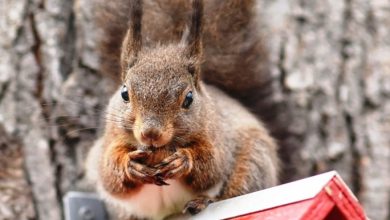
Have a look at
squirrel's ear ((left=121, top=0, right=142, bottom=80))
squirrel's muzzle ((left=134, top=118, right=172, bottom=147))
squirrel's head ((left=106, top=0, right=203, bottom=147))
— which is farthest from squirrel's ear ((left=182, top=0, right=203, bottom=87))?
squirrel's muzzle ((left=134, top=118, right=172, bottom=147))

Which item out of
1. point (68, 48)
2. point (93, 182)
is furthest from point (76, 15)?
point (93, 182)

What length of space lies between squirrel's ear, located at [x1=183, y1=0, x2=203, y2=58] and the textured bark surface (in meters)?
0.44

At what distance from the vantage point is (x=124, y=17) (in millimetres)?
2111

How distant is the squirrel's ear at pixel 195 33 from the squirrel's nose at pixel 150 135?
0.98ft

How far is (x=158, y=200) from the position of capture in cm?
179

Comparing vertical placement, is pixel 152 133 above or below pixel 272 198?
above

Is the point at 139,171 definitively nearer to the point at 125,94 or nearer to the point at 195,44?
the point at 125,94

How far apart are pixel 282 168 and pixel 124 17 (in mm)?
645

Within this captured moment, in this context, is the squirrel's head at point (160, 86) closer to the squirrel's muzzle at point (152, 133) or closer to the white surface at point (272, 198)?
the squirrel's muzzle at point (152, 133)

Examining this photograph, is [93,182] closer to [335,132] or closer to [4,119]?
[4,119]

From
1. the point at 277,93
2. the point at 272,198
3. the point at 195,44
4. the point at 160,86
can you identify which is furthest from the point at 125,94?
the point at 277,93

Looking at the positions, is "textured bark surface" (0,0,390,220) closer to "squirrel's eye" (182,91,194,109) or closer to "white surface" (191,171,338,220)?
"squirrel's eye" (182,91,194,109)

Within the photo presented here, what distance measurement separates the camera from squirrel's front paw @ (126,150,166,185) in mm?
1637

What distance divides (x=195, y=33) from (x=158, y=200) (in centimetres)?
41
